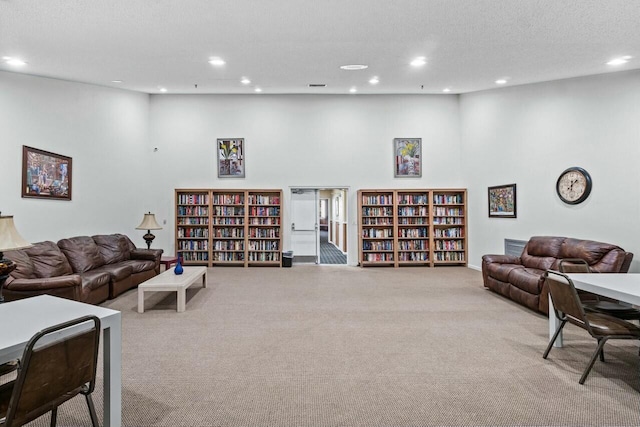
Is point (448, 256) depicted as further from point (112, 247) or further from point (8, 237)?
point (8, 237)

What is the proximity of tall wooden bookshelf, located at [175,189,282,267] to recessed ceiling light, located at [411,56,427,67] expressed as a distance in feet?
13.7

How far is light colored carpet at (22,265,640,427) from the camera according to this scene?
2152 millimetres

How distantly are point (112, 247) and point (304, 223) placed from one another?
4.42m

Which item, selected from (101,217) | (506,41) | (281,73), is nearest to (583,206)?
(506,41)

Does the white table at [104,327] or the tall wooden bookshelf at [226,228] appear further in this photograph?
the tall wooden bookshelf at [226,228]

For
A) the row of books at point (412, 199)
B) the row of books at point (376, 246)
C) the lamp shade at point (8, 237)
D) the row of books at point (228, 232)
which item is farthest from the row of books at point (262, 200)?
the lamp shade at point (8, 237)

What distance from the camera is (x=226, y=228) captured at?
26.5 feet

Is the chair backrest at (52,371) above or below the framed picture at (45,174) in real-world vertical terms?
below

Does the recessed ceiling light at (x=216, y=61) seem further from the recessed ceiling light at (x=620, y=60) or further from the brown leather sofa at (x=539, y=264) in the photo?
the recessed ceiling light at (x=620, y=60)

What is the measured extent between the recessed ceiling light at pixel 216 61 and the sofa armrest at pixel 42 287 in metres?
3.69

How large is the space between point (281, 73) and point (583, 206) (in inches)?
222

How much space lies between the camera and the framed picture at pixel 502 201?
667 centimetres

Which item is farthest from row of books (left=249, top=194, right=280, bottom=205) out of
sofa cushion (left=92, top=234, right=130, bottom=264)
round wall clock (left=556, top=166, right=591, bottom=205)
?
round wall clock (left=556, top=166, right=591, bottom=205)

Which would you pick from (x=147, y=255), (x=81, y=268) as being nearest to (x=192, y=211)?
(x=147, y=255)
